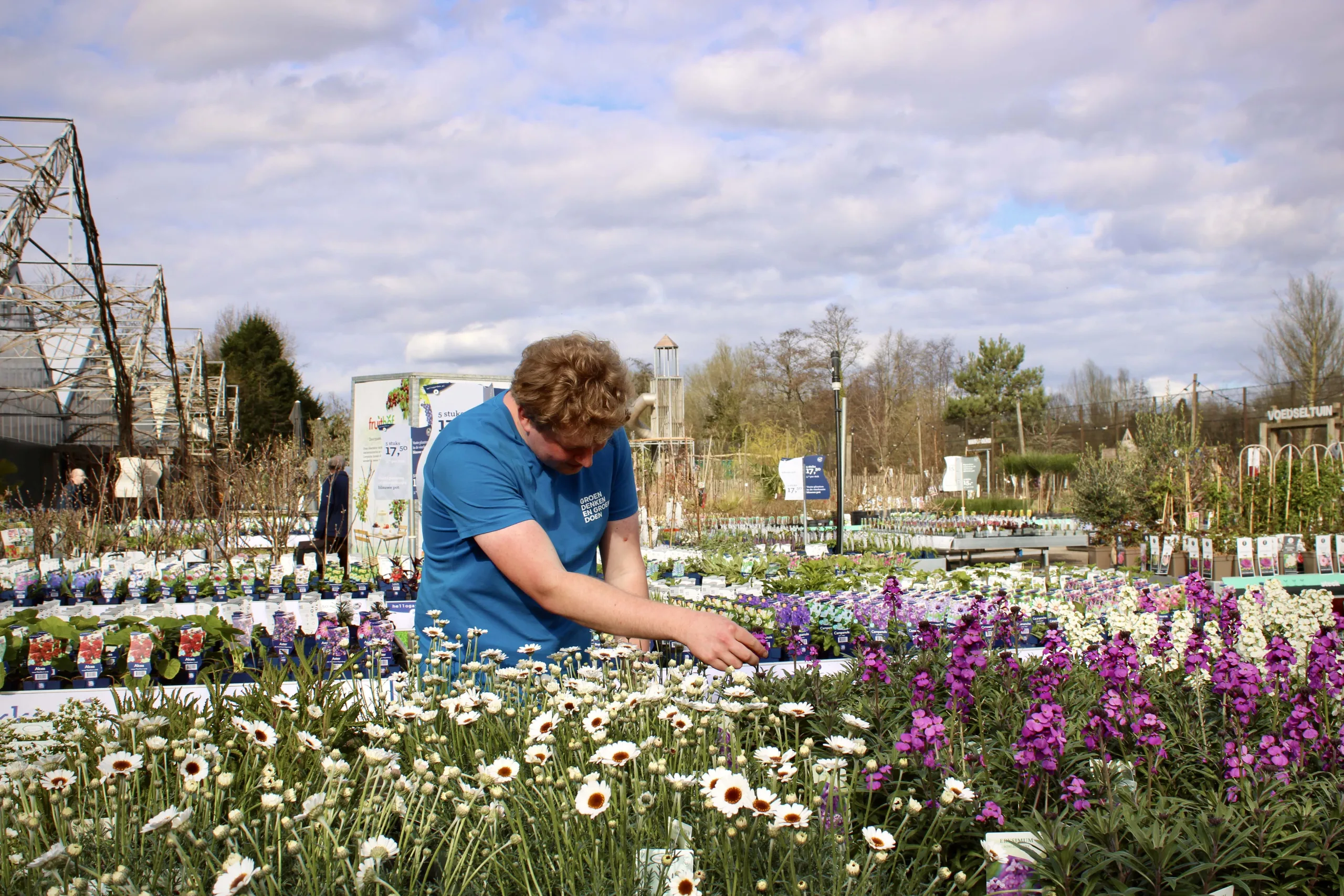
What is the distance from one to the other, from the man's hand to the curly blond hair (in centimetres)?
60

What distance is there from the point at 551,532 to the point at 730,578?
482 cm

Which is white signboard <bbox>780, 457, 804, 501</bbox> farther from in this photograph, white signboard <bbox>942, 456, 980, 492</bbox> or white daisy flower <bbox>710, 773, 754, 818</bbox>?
white daisy flower <bbox>710, 773, 754, 818</bbox>

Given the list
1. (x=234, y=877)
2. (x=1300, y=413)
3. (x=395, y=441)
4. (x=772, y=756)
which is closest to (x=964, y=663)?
(x=772, y=756)

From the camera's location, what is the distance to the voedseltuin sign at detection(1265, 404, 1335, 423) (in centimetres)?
1480

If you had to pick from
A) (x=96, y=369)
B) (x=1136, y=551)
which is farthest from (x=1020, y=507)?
(x=96, y=369)

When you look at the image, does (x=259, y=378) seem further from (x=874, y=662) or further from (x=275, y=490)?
(x=874, y=662)

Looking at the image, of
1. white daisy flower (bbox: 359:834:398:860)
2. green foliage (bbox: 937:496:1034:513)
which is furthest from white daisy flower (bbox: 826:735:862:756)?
green foliage (bbox: 937:496:1034:513)

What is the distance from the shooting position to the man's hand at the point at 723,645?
1.76 m

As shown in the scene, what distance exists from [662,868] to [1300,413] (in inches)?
697

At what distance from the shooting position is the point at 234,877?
1.13 metres

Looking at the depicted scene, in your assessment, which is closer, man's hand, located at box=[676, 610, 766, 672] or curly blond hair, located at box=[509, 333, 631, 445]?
man's hand, located at box=[676, 610, 766, 672]

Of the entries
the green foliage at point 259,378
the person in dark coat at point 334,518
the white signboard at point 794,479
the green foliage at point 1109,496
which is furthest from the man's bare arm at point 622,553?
the green foliage at point 259,378

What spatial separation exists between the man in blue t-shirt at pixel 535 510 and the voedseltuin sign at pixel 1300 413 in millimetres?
15773

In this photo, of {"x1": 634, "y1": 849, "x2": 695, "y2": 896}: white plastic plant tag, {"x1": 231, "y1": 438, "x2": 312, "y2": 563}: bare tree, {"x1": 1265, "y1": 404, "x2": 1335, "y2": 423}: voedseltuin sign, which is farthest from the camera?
{"x1": 1265, "y1": 404, "x2": 1335, "y2": 423}: voedseltuin sign
